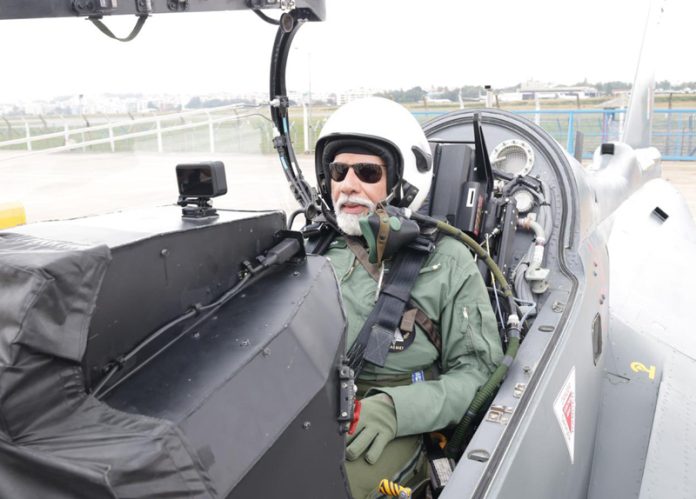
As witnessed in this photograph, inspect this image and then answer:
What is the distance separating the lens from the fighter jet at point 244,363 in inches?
26.2

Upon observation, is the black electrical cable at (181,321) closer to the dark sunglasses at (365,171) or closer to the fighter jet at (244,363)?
the fighter jet at (244,363)

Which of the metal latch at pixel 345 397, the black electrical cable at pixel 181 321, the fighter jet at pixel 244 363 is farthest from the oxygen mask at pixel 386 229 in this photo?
the metal latch at pixel 345 397

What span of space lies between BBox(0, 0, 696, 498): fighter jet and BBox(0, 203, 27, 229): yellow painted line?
23 cm

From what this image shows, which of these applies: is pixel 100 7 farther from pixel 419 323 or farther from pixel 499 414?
pixel 499 414

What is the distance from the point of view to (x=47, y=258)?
68 centimetres

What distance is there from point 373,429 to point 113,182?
9.41ft

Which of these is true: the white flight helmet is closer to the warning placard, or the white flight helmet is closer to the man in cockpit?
the man in cockpit

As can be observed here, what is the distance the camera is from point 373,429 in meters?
1.54

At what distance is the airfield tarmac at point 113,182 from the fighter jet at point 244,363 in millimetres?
664

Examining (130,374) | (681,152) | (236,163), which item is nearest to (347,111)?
(236,163)

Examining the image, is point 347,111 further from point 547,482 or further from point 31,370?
point 31,370

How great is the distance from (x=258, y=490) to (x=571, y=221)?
2271 mm

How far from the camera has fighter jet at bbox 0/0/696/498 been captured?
67cm

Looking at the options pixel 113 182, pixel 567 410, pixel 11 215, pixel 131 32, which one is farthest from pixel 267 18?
pixel 113 182
